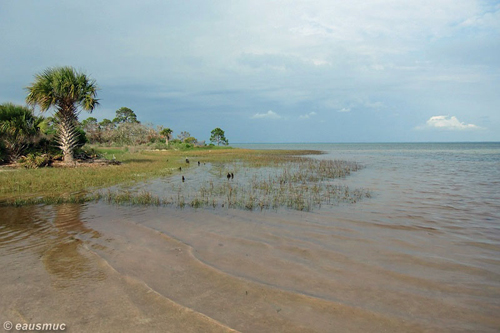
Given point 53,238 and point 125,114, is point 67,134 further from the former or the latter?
point 125,114

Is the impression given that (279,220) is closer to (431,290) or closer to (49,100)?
(431,290)

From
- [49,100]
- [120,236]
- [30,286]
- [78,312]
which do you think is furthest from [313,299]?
[49,100]

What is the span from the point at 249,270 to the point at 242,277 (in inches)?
12.3

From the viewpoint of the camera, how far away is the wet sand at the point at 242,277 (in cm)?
384

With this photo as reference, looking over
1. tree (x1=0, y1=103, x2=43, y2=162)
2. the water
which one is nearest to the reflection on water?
the water

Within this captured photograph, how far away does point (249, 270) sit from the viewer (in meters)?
5.35

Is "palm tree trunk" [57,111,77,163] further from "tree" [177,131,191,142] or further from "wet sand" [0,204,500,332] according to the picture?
"tree" [177,131,191,142]

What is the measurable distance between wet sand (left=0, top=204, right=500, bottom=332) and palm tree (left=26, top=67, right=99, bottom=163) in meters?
15.8

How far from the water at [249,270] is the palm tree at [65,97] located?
14.6 metres

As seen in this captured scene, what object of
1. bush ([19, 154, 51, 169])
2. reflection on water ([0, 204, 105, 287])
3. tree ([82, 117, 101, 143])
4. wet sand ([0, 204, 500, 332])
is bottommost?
wet sand ([0, 204, 500, 332])

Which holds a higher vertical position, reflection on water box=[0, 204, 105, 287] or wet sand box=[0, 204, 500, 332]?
reflection on water box=[0, 204, 105, 287]

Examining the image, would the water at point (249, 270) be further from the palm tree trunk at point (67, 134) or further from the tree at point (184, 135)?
the tree at point (184, 135)

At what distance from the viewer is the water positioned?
3.88 meters

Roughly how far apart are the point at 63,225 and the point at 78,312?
476 cm
